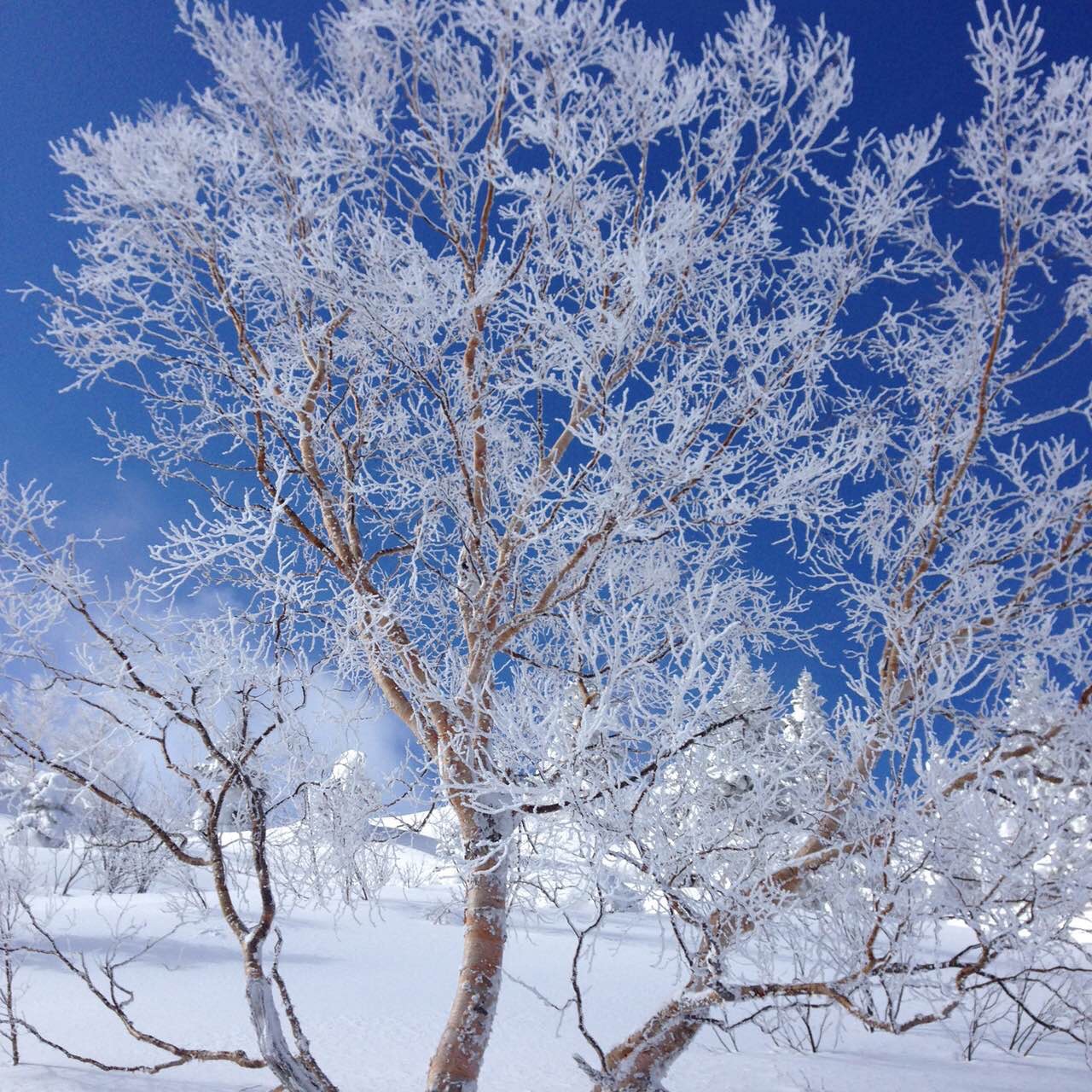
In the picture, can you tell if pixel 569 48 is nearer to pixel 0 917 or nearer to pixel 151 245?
pixel 151 245

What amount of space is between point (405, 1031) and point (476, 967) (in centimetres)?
481

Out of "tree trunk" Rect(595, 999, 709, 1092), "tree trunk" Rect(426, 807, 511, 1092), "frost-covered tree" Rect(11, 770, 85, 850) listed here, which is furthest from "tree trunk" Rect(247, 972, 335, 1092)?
"frost-covered tree" Rect(11, 770, 85, 850)

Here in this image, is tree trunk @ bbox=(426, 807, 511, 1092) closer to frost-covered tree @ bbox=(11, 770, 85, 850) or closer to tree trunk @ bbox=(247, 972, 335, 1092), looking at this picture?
tree trunk @ bbox=(247, 972, 335, 1092)

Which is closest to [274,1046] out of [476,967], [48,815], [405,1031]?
[476,967]

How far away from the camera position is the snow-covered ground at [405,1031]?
629cm

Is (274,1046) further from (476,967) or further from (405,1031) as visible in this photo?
(405,1031)

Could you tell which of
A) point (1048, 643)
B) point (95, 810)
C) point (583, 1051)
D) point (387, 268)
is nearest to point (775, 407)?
point (1048, 643)

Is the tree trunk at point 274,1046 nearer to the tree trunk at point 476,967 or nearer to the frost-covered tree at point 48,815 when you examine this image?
the tree trunk at point 476,967

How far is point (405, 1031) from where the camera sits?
7652 millimetres

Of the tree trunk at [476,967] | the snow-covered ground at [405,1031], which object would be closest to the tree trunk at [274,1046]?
the tree trunk at [476,967]

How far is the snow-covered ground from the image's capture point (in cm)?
629

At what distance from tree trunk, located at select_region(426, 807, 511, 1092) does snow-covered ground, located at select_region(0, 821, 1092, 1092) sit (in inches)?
17.6

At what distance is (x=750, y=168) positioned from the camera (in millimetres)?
4496

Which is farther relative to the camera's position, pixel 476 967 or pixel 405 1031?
pixel 405 1031
